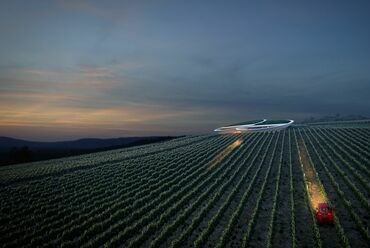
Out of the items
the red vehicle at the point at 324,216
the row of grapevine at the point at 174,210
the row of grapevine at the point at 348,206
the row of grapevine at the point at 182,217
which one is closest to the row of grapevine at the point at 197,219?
the row of grapevine at the point at 182,217

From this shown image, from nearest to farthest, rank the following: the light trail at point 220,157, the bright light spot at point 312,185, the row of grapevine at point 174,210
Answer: the row of grapevine at point 174,210 → the bright light spot at point 312,185 → the light trail at point 220,157

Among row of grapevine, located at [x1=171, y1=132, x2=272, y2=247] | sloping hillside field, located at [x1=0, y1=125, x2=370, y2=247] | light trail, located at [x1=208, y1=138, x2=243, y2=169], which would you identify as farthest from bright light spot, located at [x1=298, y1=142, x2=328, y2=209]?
light trail, located at [x1=208, y1=138, x2=243, y2=169]

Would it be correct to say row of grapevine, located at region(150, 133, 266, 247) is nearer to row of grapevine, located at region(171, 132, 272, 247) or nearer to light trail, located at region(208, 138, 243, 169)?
row of grapevine, located at region(171, 132, 272, 247)

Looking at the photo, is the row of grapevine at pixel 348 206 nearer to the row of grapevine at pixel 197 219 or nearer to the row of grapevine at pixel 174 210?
the row of grapevine at pixel 197 219

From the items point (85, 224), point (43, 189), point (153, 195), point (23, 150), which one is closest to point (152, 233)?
point (85, 224)

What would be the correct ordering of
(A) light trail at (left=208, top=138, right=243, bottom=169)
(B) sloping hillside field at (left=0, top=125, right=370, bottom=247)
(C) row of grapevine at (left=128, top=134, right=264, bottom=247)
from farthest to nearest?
(A) light trail at (left=208, top=138, right=243, bottom=169) → (C) row of grapevine at (left=128, top=134, right=264, bottom=247) → (B) sloping hillside field at (left=0, top=125, right=370, bottom=247)

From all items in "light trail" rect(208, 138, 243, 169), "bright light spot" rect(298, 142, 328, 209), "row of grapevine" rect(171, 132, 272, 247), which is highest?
"light trail" rect(208, 138, 243, 169)

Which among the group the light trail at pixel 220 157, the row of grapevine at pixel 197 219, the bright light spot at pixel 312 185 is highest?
the light trail at pixel 220 157

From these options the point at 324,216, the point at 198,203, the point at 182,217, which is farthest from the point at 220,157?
the point at 324,216
